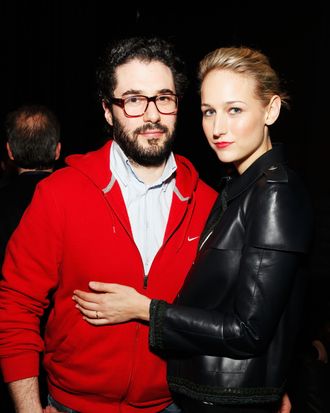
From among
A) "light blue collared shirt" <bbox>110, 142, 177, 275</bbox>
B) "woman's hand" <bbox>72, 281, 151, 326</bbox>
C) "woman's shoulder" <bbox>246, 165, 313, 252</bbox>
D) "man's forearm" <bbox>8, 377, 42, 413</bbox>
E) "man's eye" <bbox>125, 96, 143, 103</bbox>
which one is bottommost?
"man's forearm" <bbox>8, 377, 42, 413</bbox>

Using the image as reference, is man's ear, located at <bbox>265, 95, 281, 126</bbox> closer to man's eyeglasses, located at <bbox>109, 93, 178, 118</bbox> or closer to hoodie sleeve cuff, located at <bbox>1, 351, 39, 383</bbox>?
man's eyeglasses, located at <bbox>109, 93, 178, 118</bbox>

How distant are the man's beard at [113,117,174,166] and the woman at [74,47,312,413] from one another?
0.26 metres

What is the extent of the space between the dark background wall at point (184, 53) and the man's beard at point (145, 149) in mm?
2778

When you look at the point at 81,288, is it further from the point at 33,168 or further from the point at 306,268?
the point at 33,168

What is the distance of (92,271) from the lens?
5.35ft

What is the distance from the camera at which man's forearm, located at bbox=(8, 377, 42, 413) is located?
5.09ft

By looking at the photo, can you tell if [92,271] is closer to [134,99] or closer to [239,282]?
[239,282]

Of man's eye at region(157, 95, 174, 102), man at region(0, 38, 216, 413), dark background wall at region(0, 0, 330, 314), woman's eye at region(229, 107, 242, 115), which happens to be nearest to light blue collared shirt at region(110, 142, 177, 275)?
man at region(0, 38, 216, 413)

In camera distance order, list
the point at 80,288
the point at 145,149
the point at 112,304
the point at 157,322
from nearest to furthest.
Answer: the point at 157,322, the point at 112,304, the point at 80,288, the point at 145,149

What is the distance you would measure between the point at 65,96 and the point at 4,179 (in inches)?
72.2

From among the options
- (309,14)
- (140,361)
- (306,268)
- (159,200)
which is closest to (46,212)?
(159,200)

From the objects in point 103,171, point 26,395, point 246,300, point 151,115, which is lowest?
point 26,395

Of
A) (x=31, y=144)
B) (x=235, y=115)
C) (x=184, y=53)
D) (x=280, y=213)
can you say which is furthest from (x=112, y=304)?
(x=184, y=53)

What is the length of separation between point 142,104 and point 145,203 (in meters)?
0.39
